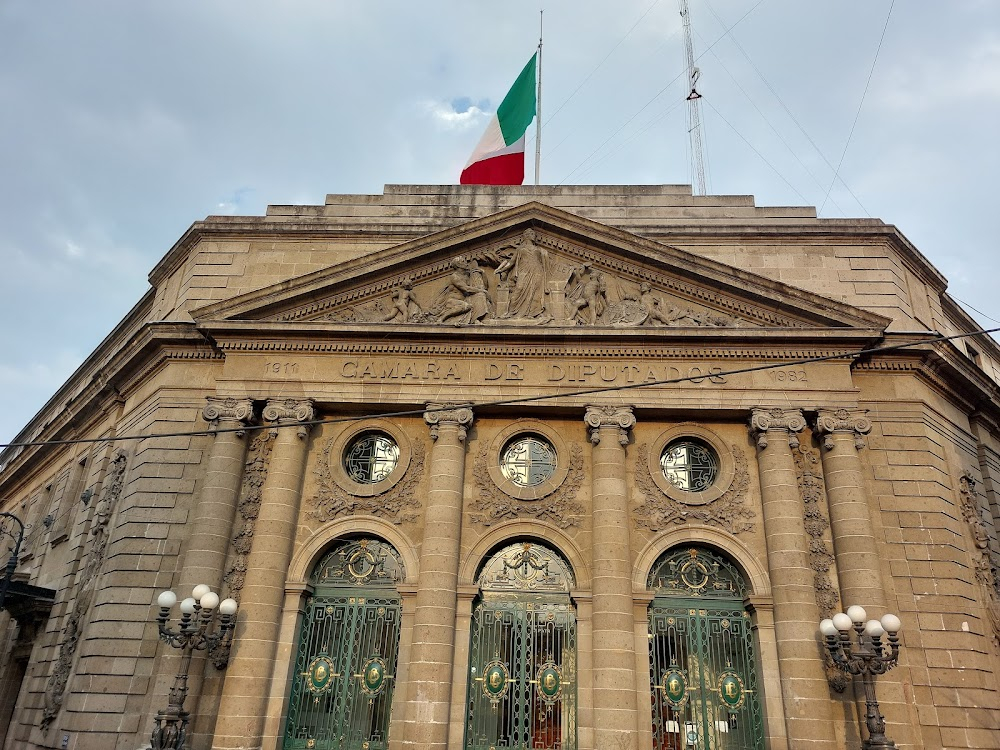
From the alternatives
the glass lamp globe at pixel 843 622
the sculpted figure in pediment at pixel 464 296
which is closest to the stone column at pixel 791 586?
the glass lamp globe at pixel 843 622

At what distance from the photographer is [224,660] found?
15.3m

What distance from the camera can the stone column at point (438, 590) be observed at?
48.0 ft

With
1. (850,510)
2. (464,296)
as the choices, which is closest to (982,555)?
(850,510)

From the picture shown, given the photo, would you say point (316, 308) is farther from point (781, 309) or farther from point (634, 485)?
point (781, 309)

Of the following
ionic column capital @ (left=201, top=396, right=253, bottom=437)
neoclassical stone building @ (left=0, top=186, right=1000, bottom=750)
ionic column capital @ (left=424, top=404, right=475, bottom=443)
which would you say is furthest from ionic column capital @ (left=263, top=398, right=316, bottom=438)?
ionic column capital @ (left=424, top=404, right=475, bottom=443)

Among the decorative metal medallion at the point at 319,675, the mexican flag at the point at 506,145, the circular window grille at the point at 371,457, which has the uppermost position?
the mexican flag at the point at 506,145

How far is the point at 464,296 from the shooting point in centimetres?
1859

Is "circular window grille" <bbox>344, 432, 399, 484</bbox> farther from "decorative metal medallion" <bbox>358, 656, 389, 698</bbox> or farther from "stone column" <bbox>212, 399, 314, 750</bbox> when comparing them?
"decorative metal medallion" <bbox>358, 656, 389, 698</bbox>

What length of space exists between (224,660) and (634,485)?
32.2ft

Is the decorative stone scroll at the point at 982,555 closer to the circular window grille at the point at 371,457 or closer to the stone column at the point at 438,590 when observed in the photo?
the stone column at the point at 438,590

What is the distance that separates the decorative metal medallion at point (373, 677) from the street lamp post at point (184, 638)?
10.2 feet

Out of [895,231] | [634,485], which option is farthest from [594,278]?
[895,231]

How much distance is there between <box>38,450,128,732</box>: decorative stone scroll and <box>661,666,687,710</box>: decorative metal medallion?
14.0m

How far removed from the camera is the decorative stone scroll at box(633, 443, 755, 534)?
16.8 meters
